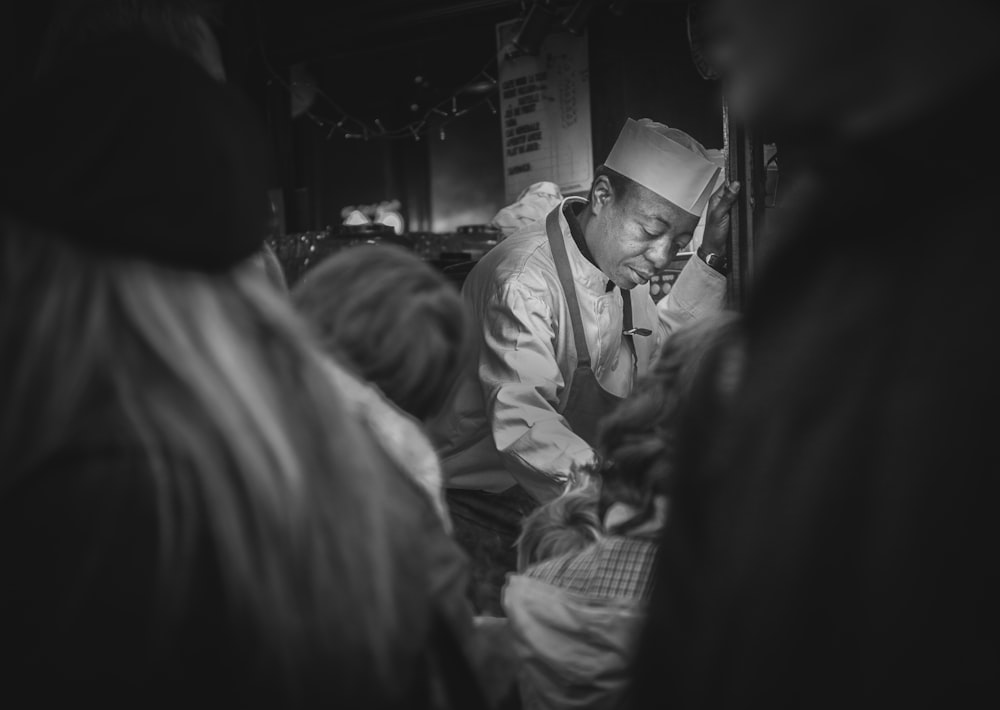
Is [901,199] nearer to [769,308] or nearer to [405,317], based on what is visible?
[769,308]

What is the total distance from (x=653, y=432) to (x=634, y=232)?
2256 millimetres

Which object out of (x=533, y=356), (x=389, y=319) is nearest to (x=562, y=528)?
(x=389, y=319)

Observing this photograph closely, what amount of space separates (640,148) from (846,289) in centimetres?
364

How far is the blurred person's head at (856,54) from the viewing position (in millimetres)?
903

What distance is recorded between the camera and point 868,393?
0.95 meters

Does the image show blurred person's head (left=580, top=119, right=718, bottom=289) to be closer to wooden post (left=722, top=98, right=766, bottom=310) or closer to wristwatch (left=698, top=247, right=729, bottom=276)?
wristwatch (left=698, top=247, right=729, bottom=276)

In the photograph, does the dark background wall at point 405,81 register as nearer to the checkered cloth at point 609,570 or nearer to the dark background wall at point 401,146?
the dark background wall at point 401,146

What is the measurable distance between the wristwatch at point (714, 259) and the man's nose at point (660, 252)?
26cm

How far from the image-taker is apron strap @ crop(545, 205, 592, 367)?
431cm

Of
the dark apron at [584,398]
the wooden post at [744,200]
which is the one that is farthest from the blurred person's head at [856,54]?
the dark apron at [584,398]

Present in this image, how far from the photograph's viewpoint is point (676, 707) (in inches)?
42.1

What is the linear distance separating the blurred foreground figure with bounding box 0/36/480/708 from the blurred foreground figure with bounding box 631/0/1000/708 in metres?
0.52

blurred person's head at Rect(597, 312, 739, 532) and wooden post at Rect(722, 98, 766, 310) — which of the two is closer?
blurred person's head at Rect(597, 312, 739, 532)

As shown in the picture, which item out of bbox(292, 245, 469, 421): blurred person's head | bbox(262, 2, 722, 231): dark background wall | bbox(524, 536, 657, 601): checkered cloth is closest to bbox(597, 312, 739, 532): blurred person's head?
bbox(524, 536, 657, 601): checkered cloth
